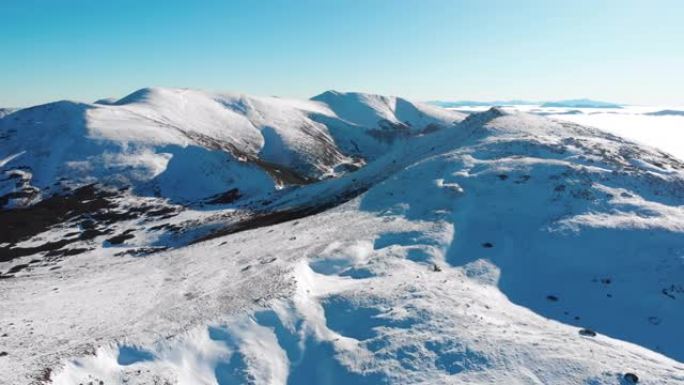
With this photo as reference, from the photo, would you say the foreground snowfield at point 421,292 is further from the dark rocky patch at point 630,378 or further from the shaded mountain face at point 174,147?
the shaded mountain face at point 174,147

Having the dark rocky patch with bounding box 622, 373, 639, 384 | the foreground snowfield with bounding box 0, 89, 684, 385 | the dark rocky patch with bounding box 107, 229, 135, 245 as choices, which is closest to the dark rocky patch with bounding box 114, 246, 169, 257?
the foreground snowfield with bounding box 0, 89, 684, 385

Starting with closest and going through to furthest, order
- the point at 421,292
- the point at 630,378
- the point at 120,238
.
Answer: the point at 630,378 < the point at 421,292 < the point at 120,238

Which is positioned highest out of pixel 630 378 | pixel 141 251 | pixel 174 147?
pixel 174 147

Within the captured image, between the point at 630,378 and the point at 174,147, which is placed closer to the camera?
the point at 630,378

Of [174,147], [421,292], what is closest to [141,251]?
[421,292]

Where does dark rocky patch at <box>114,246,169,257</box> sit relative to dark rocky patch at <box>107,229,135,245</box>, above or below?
above

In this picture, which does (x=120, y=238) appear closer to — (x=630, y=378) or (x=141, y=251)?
(x=141, y=251)

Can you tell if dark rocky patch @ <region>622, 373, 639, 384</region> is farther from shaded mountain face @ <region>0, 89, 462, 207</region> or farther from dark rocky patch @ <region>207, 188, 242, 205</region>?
shaded mountain face @ <region>0, 89, 462, 207</region>

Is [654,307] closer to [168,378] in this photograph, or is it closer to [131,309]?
[168,378]

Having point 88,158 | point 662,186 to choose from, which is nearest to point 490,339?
point 662,186
